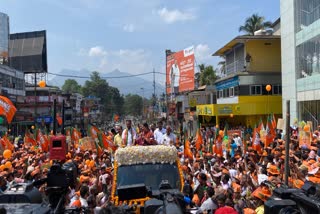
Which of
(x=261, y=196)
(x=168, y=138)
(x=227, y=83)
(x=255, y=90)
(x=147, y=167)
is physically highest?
(x=227, y=83)

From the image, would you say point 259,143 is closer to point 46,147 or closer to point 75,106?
point 46,147

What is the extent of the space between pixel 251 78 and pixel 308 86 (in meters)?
9.81

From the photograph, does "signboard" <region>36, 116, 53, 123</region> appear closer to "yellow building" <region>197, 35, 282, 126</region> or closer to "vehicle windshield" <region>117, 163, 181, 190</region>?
"yellow building" <region>197, 35, 282, 126</region>

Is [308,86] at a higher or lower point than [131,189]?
higher

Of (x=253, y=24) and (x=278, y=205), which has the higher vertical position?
(x=253, y=24)

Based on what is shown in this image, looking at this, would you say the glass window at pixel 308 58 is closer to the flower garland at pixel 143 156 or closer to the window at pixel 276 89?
the window at pixel 276 89

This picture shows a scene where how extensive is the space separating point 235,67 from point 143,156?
31.2 m

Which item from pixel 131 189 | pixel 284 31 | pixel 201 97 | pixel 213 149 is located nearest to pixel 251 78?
pixel 284 31

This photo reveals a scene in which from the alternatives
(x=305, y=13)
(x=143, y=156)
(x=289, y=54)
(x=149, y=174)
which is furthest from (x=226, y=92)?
(x=149, y=174)

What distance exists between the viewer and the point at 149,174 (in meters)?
7.79

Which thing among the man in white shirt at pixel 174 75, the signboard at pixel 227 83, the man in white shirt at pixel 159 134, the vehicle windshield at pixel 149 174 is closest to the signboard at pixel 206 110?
the signboard at pixel 227 83

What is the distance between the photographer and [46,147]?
18.9m

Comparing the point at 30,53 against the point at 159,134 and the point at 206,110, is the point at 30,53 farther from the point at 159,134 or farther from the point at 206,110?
the point at 159,134

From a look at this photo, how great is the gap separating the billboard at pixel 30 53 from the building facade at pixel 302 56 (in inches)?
1636
